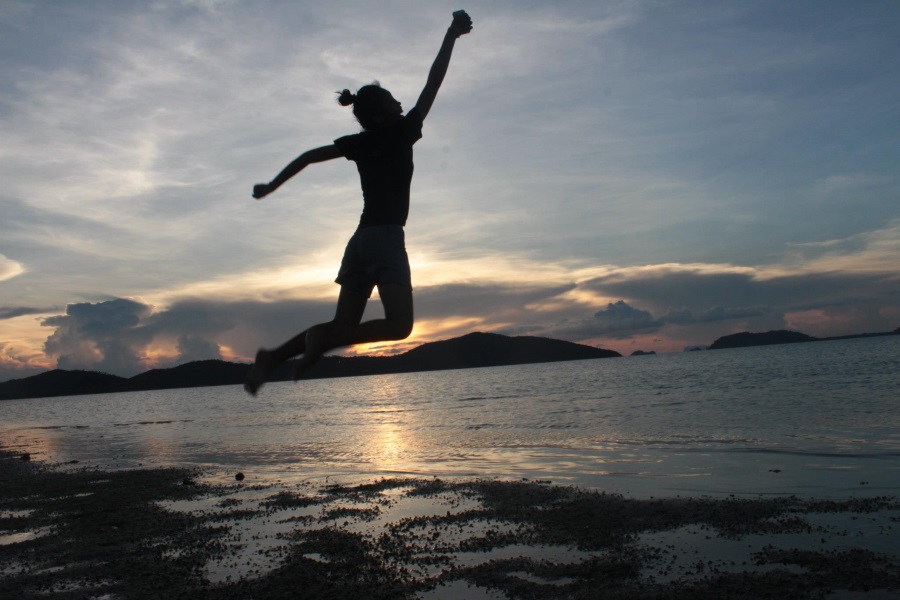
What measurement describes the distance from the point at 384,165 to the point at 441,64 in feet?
2.51

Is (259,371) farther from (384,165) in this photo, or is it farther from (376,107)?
(376,107)

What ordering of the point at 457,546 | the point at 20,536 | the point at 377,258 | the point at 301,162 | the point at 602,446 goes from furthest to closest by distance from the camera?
the point at 602,446, the point at 20,536, the point at 457,546, the point at 301,162, the point at 377,258

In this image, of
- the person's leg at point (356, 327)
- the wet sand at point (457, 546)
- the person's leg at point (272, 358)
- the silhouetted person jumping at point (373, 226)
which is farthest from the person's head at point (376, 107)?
the wet sand at point (457, 546)

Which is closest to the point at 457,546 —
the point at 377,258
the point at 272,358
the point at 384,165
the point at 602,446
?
the point at 272,358

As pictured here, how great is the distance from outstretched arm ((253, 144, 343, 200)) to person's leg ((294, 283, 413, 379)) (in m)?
0.75

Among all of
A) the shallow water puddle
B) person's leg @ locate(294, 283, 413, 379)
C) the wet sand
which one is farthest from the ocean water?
person's leg @ locate(294, 283, 413, 379)

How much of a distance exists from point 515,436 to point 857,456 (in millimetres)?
12324

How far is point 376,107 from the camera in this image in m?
4.22

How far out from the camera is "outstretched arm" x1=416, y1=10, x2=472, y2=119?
4.32 m

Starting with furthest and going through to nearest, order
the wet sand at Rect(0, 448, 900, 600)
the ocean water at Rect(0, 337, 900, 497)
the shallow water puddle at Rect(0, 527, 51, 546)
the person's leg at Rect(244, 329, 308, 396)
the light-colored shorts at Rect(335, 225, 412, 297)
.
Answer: the ocean water at Rect(0, 337, 900, 497) < the shallow water puddle at Rect(0, 527, 51, 546) < the wet sand at Rect(0, 448, 900, 600) < the person's leg at Rect(244, 329, 308, 396) < the light-colored shorts at Rect(335, 225, 412, 297)

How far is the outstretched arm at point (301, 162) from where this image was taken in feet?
13.6

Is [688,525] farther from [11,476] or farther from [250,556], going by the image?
[11,476]

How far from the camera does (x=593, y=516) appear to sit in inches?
403

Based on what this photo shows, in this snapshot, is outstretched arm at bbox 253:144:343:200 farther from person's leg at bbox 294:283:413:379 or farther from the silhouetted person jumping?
person's leg at bbox 294:283:413:379
